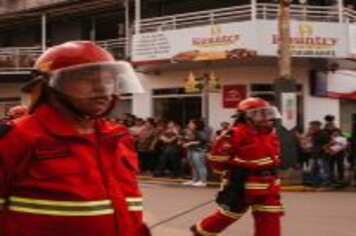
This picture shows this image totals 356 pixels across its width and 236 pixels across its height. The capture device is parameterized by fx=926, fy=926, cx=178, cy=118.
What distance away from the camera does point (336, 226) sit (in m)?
12.5

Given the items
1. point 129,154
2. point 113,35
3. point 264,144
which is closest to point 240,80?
point 113,35

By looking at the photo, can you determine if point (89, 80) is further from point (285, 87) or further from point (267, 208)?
point (285, 87)

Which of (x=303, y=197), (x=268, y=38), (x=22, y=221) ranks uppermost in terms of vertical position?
(x=268, y=38)

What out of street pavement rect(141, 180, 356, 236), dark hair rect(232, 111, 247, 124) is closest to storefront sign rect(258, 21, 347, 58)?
street pavement rect(141, 180, 356, 236)

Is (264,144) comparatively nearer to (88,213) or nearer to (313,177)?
(88,213)

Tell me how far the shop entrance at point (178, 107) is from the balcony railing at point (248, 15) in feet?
A: 7.15

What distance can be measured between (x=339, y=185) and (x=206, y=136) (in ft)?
10.2

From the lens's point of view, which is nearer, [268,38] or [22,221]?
[22,221]

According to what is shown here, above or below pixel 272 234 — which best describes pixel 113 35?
above

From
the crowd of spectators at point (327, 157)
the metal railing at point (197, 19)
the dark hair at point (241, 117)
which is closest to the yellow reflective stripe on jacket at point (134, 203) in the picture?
the dark hair at point (241, 117)

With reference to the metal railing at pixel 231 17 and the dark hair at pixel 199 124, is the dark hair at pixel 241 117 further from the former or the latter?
the metal railing at pixel 231 17

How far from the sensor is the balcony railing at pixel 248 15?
25359 mm

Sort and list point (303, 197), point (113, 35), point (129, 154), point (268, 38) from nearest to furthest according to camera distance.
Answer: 1. point (129, 154)
2. point (303, 197)
3. point (268, 38)
4. point (113, 35)

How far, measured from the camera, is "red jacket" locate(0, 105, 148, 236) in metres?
3.39
